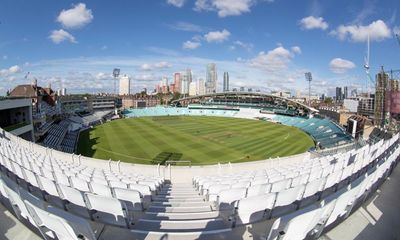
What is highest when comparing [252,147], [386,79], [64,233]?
[386,79]

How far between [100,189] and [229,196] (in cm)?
262

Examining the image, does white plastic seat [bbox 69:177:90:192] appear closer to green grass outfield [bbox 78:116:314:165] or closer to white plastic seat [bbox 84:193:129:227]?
white plastic seat [bbox 84:193:129:227]

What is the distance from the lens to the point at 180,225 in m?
4.56

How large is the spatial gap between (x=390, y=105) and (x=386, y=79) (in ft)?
32.6

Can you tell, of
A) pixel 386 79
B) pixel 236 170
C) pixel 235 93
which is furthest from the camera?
pixel 235 93

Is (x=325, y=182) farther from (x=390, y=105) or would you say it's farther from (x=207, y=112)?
(x=207, y=112)

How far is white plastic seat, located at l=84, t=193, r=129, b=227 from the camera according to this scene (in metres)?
A: 4.10

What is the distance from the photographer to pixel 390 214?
5805 mm

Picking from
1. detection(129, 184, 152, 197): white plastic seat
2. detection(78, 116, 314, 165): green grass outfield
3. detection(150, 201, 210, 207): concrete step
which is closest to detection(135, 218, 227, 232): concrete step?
detection(150, 201, 210, 207): concrete step

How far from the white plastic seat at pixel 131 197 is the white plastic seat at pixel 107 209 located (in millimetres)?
522

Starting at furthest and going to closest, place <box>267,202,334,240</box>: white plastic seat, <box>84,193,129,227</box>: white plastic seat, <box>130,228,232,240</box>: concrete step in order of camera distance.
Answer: <box>84,193,129,227</box>: white plastic seat < <box>130,228,232,240</box>: concrete step < <box>267,202,334,240</box>: white plastic seat

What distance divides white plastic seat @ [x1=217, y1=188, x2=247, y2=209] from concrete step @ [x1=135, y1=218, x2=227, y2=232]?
2.06 ft

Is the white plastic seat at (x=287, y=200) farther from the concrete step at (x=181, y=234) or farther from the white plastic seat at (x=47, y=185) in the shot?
the white plastic seat at (x=47, y=185)

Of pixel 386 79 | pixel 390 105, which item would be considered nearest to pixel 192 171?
pixel 390 105
